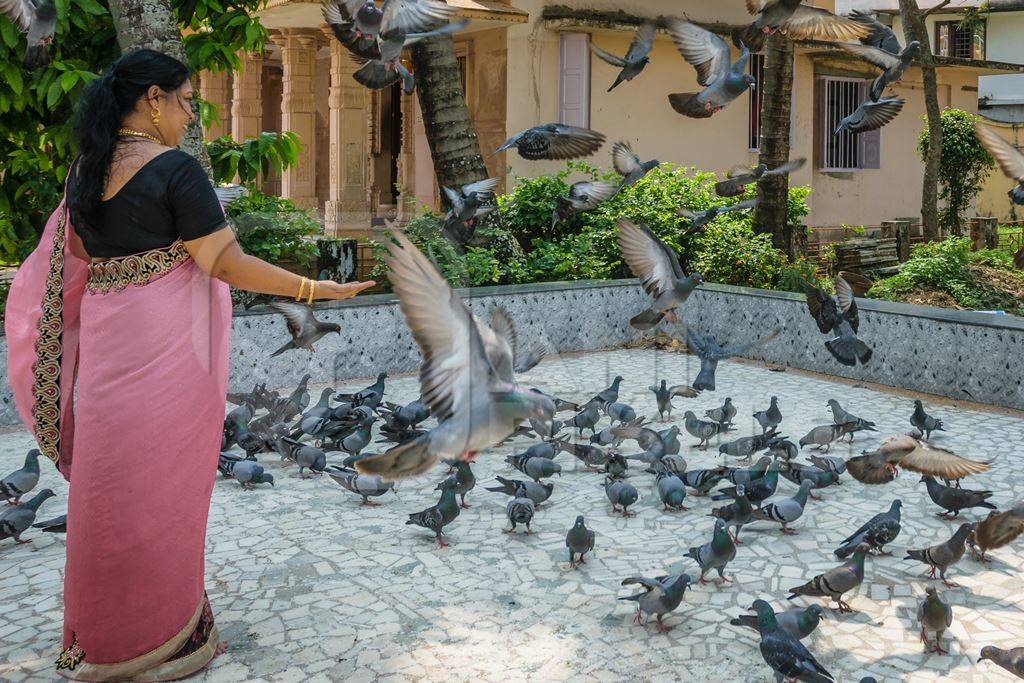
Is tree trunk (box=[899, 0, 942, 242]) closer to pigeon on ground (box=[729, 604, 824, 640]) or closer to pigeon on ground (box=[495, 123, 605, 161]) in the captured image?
pigeon on ground (box=[495, 123, 605, 161])

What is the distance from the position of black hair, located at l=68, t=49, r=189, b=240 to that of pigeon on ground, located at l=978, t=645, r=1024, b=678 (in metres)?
3.56

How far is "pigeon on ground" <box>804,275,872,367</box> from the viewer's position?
7684 mm

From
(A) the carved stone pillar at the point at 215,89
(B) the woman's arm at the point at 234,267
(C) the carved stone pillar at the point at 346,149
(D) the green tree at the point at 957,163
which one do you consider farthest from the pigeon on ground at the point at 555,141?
(D) the green tree at the point at 957,163

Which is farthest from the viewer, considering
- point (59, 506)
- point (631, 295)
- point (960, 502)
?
point (631, 295)

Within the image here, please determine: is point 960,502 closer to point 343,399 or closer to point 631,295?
point 343,399

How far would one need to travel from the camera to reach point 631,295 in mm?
12281

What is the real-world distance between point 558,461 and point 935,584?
3.00m

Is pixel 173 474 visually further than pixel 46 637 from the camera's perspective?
No

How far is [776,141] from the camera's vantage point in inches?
523

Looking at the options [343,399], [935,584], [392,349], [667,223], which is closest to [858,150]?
[667,223]

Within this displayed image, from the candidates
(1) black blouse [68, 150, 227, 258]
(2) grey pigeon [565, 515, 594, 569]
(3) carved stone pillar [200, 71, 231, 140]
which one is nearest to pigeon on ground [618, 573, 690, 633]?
(2) grey pigeon [565, 515, 594, 569]

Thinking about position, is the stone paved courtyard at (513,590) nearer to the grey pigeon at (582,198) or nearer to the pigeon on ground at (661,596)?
the pigeon on ground at (661,596)

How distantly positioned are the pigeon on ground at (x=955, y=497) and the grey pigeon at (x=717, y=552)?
5.26 ft

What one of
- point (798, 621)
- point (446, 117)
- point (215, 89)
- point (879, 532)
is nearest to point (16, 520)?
point (798, 621)
